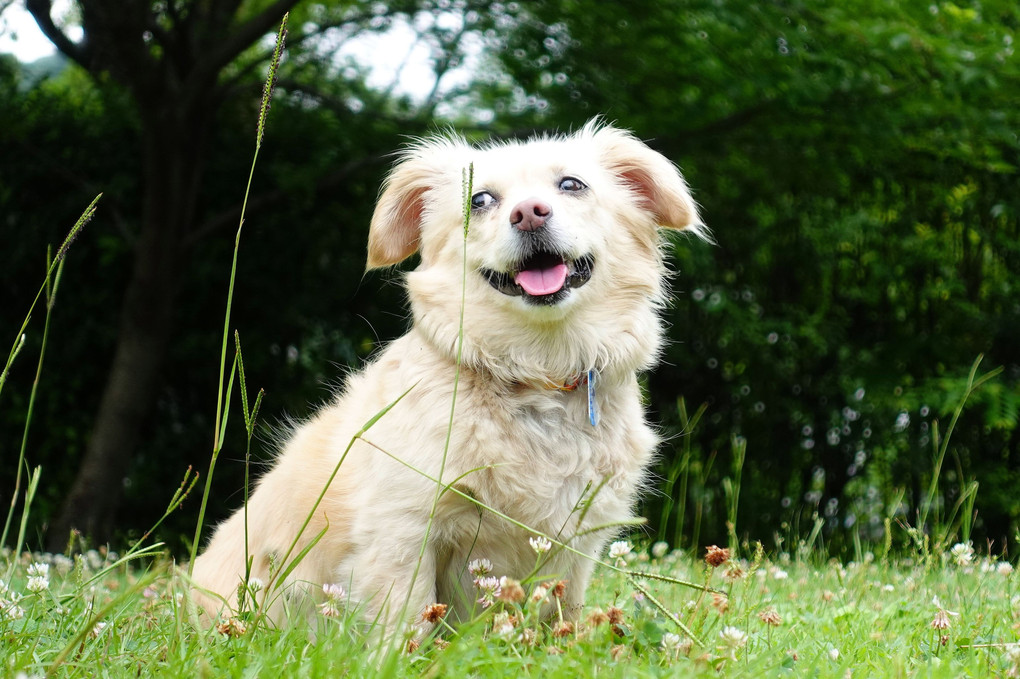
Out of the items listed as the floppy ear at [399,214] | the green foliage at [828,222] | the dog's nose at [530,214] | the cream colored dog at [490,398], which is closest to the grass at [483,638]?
the cream colored dog at [490,398]

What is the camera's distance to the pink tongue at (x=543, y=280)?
2.85 meters

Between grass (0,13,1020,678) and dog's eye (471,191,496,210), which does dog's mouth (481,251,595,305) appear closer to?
dog's eye (471,191,496,210)

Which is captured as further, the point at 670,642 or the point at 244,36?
the point at 244,36

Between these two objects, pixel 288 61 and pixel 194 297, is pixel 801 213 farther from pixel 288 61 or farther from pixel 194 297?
pixel 194 297

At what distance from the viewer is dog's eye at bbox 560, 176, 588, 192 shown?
10.00 feet

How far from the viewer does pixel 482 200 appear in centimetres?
305

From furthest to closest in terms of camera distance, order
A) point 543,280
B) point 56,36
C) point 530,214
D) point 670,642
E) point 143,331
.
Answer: point 143,331 < point 56,36 < point 543,280 < point 530,214 < point 670,642

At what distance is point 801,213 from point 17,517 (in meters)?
7.01

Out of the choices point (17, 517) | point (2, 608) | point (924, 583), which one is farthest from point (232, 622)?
point (17, 517)

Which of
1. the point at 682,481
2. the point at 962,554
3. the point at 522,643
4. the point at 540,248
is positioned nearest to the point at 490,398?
the point at 540,248

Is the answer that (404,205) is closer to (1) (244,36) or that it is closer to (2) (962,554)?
(2) (962,554)

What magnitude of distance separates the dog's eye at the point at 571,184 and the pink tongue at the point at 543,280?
297 millimetres

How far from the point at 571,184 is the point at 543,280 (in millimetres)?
383

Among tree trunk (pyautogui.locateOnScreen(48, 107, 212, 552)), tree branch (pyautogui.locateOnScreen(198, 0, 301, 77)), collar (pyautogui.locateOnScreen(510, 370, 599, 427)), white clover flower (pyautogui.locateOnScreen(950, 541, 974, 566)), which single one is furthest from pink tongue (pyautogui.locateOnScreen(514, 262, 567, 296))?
tree trunk (pyautogui.locateOnScreen(48, 107, 212, 552))
